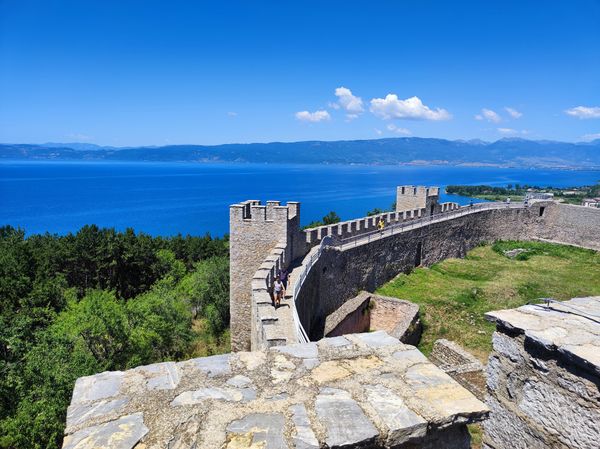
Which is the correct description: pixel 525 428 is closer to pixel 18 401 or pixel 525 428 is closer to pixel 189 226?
pixel 18 401

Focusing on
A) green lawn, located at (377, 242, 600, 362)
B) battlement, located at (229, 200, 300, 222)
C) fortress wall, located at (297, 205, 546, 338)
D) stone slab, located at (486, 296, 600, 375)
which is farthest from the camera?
green lawn, located at (377, 242, 600, 362)

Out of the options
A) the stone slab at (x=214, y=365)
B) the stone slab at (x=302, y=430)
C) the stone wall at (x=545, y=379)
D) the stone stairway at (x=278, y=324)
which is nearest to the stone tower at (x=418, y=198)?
the stone stairway at (x=278, y=324)

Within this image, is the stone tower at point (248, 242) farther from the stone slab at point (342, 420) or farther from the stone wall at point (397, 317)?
the stone slab at point (342, 420)

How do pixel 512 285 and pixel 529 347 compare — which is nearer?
pixel 529 347

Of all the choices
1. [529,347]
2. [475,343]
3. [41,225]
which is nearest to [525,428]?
[529,347]

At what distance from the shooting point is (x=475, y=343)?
477 inches

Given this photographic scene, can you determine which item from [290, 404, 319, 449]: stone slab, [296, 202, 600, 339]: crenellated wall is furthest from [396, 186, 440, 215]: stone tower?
[290, 404, 319, 449]: stone slab

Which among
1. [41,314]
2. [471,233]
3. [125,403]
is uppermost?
[125,403]

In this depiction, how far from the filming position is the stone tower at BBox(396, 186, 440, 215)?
71.0 ft

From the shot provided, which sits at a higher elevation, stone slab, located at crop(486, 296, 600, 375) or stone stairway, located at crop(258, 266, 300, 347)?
stone slab, located at crop(486, 296, 600, 375)

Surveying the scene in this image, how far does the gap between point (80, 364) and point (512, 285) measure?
51.6ft

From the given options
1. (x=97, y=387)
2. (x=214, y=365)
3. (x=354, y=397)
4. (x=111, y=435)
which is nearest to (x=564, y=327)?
(x=354, y=397)

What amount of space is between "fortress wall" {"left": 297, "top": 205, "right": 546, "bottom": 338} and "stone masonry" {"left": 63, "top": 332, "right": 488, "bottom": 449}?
6.31 metres

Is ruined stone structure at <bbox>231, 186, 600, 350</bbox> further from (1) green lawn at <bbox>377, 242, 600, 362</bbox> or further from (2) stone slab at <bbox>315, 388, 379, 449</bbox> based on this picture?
(2) stone slab at <bbox>315, 388, 379, 449</bbox>
